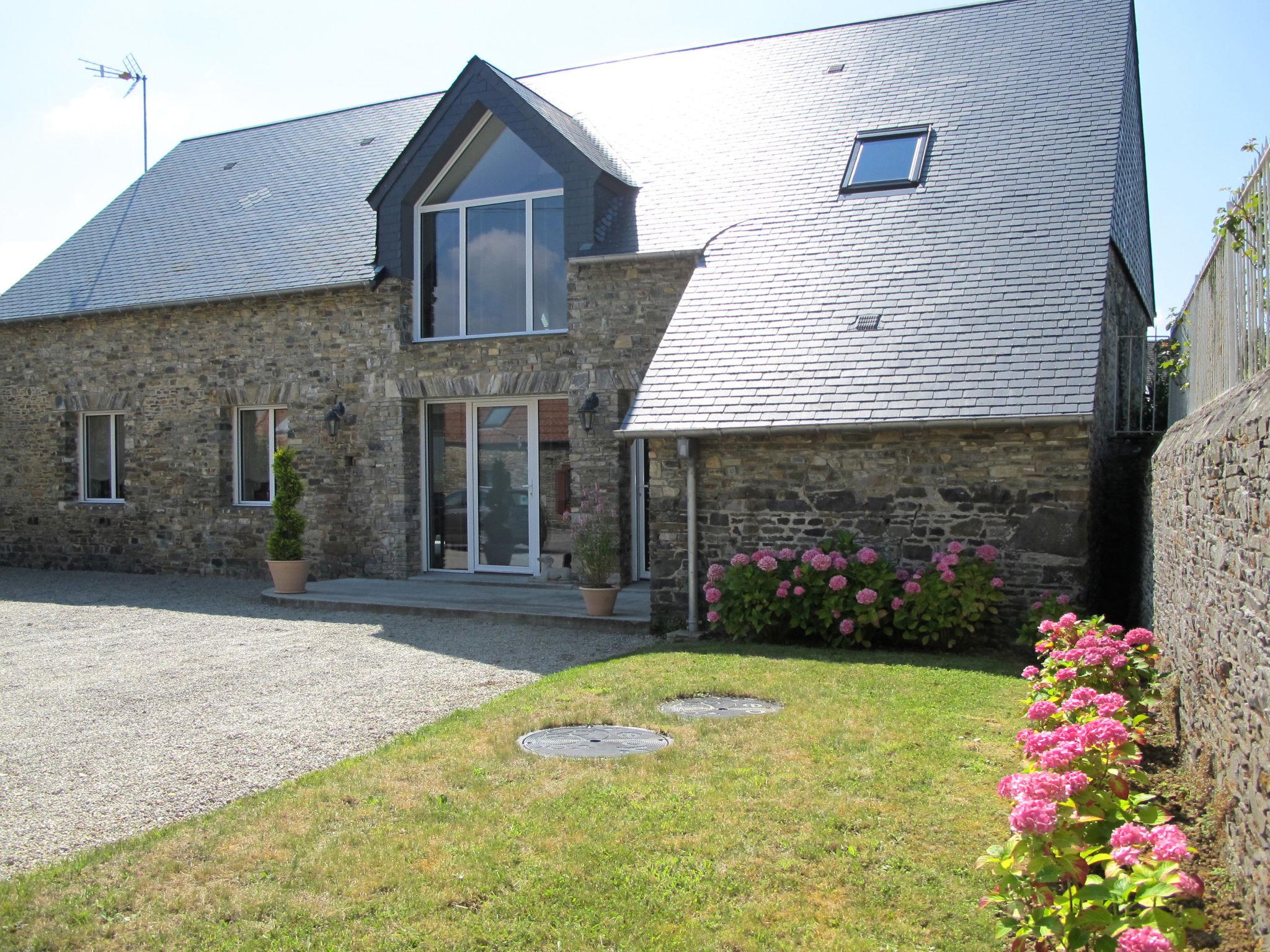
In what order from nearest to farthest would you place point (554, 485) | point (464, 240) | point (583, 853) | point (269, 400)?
point (583, 853) < point (554, 485) < point (464, 240) < point (269, 400)

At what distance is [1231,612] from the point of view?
3.73 meters

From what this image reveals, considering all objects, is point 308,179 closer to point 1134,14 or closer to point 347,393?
point 347,393

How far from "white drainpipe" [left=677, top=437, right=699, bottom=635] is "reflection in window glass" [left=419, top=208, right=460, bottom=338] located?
5464 millimetres

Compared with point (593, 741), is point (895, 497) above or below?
above

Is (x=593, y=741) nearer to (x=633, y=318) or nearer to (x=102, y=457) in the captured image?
(x=633, y=318)

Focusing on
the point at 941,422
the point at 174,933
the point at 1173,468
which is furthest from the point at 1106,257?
the point at 174,933

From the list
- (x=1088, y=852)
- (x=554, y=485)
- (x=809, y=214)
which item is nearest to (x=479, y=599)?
(x=554, y=485)

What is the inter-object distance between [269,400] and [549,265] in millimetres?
4691

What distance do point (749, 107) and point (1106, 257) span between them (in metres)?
6.67

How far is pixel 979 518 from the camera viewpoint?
340 inches

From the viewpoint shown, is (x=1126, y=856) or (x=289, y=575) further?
(x=289, y=575)

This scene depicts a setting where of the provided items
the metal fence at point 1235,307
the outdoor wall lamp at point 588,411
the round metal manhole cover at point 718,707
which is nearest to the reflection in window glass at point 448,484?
the outdoor wall lamp at point 588,411

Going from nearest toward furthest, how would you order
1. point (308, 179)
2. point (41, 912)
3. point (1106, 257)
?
point (41, 912)
point (1106, 257)
point (308, 179)

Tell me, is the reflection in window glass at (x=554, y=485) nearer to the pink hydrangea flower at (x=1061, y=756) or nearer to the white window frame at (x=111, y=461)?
the white window frame at (x=111, y=461)
